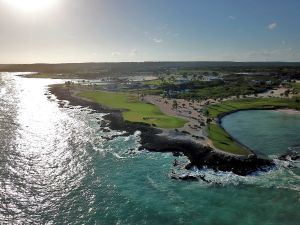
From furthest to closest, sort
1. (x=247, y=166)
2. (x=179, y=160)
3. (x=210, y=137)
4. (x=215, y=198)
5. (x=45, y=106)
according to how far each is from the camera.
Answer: (x=45, y=106)
(x=210, y=137)
(x=179, y=160)
(x=247, y=166)
(x=215, y=198)

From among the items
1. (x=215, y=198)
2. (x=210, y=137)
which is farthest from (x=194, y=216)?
(x=210, y=137)

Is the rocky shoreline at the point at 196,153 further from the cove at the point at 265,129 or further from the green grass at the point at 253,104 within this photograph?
the green grass at the point at 253,104

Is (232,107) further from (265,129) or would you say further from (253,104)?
(265,129)

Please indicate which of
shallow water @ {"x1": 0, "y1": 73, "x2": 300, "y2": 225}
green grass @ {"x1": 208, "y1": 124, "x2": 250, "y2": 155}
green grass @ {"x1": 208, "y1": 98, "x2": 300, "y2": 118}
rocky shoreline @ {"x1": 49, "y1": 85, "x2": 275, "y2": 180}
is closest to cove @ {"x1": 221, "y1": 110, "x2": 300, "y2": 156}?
green grass @ {"x1": 208, "y1": 124, "x2": 250, "y2": 155}

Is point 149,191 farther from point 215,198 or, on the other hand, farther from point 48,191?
point 48,191

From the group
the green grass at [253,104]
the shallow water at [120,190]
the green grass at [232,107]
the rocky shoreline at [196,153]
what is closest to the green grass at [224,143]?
the green grass at [232,107]

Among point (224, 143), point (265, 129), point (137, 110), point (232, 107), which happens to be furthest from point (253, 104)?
point (224, 143)

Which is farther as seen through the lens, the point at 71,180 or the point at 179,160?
the point at 179,160
